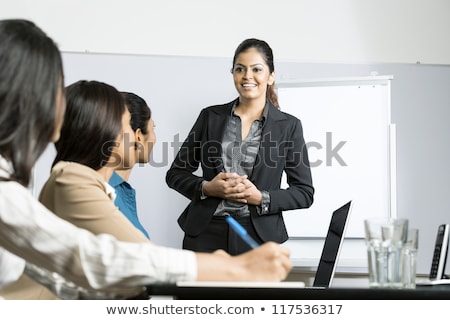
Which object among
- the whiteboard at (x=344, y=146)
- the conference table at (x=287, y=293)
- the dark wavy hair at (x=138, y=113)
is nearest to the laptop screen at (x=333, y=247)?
the conference table at (x=287, y=293)

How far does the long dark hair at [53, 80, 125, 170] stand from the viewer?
166 cm

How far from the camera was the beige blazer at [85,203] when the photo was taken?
136cm

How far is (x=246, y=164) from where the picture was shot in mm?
2955

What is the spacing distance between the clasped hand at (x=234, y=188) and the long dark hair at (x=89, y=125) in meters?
1.01

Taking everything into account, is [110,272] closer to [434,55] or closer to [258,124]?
[258,124]

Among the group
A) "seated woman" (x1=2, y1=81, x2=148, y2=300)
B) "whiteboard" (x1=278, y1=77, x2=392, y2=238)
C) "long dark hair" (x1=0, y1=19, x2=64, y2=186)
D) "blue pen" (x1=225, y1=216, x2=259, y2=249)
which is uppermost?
"long dark hair" (x1=0, y1=19, x2=64, y2=186)

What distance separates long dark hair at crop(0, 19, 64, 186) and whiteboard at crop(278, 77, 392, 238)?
267 centimetres

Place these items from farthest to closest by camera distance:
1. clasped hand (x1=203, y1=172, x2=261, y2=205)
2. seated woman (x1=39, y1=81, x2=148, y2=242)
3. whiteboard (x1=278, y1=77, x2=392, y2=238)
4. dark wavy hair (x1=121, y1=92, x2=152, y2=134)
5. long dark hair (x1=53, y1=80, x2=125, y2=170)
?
whiteboard (x1=278, y1=77, x2=392, y2=238)
dark wavy hair (x1=121, y1=92, x2=152, y2=134)
clasped hand (x1=203, y1=172, x2=261, y2=205)
long dark hair (x1=53, y1=80, x2=125, y2=170)
seated woman (x1=39, y1=81, x2=148, y2=242)

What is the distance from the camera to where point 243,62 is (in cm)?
309

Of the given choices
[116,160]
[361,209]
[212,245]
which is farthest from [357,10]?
[116,160]

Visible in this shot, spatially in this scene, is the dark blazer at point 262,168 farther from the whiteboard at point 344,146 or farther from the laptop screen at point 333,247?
the whiteboard at point 344,146

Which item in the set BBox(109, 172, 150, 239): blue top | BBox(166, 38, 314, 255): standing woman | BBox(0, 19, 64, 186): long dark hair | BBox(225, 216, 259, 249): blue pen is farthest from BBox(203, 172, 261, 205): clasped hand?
BBox(0, 19, 64, 186): long dark hair

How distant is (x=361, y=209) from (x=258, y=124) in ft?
3.34

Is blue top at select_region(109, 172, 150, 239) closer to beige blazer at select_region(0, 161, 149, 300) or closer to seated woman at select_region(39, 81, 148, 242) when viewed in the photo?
seated woman at select_region(39, 81, 148, 242)
